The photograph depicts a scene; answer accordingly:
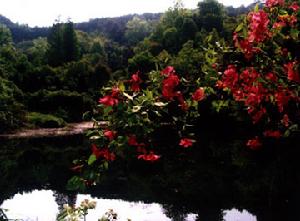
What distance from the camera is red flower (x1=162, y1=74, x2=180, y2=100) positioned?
4527 mm

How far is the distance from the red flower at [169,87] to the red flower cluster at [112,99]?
592 millimetres

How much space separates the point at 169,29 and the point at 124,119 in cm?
7768

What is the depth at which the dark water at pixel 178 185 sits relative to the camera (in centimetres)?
2016

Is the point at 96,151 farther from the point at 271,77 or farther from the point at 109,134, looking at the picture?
the point at 271,77

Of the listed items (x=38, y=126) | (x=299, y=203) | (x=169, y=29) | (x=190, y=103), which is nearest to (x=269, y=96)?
(x=190, y=103)

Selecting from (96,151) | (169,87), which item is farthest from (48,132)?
(96,151)

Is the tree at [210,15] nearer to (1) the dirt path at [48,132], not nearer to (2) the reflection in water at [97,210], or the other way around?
(1) the dirt path at [48,132]

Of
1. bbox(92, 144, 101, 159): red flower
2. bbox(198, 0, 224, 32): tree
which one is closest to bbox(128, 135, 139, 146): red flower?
bbox(92, 144, 101, 159): red flower

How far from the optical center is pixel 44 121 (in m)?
55.8

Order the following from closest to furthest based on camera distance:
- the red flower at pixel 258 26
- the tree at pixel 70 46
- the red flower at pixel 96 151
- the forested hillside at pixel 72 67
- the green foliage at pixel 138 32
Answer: the red flower at pixel 96 151, the red flower at pixel 258 26, the forested hillside at pixel 72 67, the tree at pixel 70 46, the green foliage at pixel 138 32

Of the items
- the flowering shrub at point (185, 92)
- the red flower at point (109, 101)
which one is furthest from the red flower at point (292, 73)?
the red flower at point (109, 101)

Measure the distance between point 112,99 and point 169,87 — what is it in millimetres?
758

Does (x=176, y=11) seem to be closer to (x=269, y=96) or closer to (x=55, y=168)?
(x=55, y=168)

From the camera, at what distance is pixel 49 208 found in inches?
858
